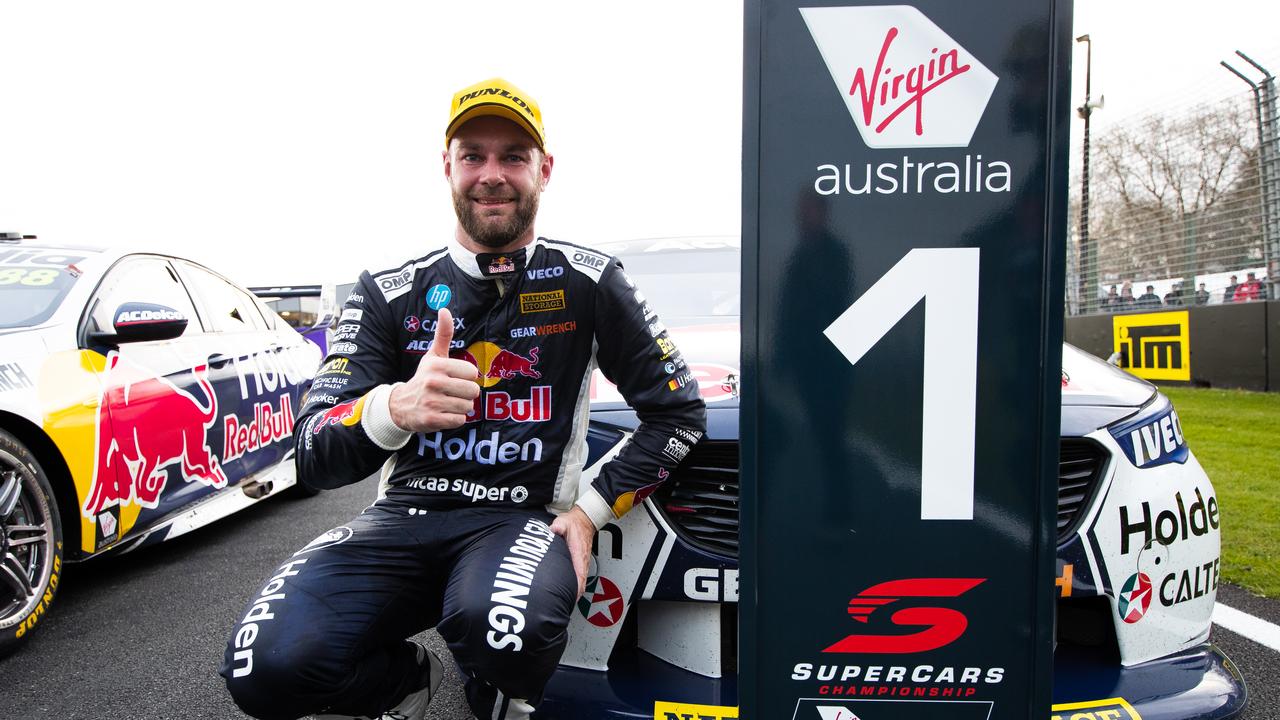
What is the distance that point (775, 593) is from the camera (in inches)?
43.3

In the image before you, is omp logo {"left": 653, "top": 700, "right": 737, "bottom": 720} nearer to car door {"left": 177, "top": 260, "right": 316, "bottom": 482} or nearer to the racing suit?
the racing suit

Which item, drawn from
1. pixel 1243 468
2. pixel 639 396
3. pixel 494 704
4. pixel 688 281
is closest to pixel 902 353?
pixel 639 396

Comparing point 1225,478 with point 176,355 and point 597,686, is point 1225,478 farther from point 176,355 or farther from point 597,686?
point 176,355

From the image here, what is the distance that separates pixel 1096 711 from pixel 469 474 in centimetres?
131

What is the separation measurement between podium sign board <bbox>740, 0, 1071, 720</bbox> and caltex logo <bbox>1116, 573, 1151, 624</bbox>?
65 cm

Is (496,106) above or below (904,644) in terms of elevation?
above

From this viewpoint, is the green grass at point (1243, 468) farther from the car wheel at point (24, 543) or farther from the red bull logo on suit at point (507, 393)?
the car wheel at point (24, 543)

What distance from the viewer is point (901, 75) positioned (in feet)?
3.31

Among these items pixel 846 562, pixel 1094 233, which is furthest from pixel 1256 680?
pixel 1094 233

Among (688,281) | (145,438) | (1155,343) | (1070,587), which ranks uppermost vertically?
(688,281)

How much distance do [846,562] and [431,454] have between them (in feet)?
3.26

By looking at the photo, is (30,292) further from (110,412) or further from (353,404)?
(353,404)

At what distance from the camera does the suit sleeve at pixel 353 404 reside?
4.99 feet

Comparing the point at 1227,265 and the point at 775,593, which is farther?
the point at 1227,265
